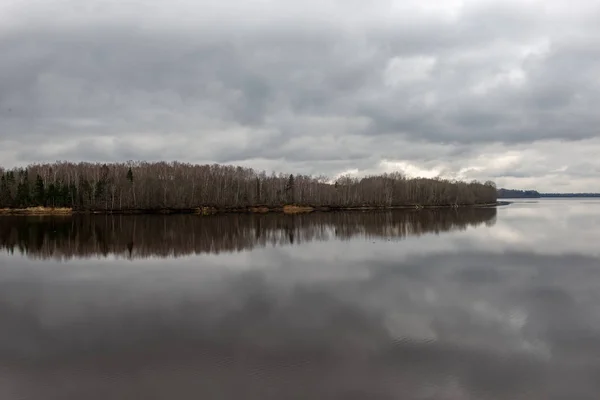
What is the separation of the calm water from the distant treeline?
5431 centimetres

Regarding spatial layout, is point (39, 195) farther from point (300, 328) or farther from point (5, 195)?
point (300, 328)

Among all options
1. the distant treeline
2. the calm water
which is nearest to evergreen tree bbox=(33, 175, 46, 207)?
the distant treeline

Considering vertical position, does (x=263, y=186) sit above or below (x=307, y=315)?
above

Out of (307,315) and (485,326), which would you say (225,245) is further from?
(485,326)

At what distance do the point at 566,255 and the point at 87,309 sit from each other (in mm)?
21968

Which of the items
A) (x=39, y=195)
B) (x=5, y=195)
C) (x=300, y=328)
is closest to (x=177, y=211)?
(x=39, y=195)

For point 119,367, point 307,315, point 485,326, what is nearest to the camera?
point 119,367

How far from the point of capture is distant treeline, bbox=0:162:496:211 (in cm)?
7081

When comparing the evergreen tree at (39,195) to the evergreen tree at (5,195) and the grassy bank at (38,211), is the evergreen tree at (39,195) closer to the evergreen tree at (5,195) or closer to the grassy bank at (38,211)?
the grassy bank at (38,211)

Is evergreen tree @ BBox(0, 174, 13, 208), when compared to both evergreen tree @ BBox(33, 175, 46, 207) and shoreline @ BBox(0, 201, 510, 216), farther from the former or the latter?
evergreen tree @ BBox(33, 175, 46, 207)

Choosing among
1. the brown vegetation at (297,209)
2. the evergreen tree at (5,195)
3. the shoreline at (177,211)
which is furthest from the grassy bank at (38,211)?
the brown vegetation at (297,209)

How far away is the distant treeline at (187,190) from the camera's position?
70.8 meters

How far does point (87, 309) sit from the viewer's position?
1223 cm

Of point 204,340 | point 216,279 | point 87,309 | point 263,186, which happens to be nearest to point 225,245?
point 216,279
